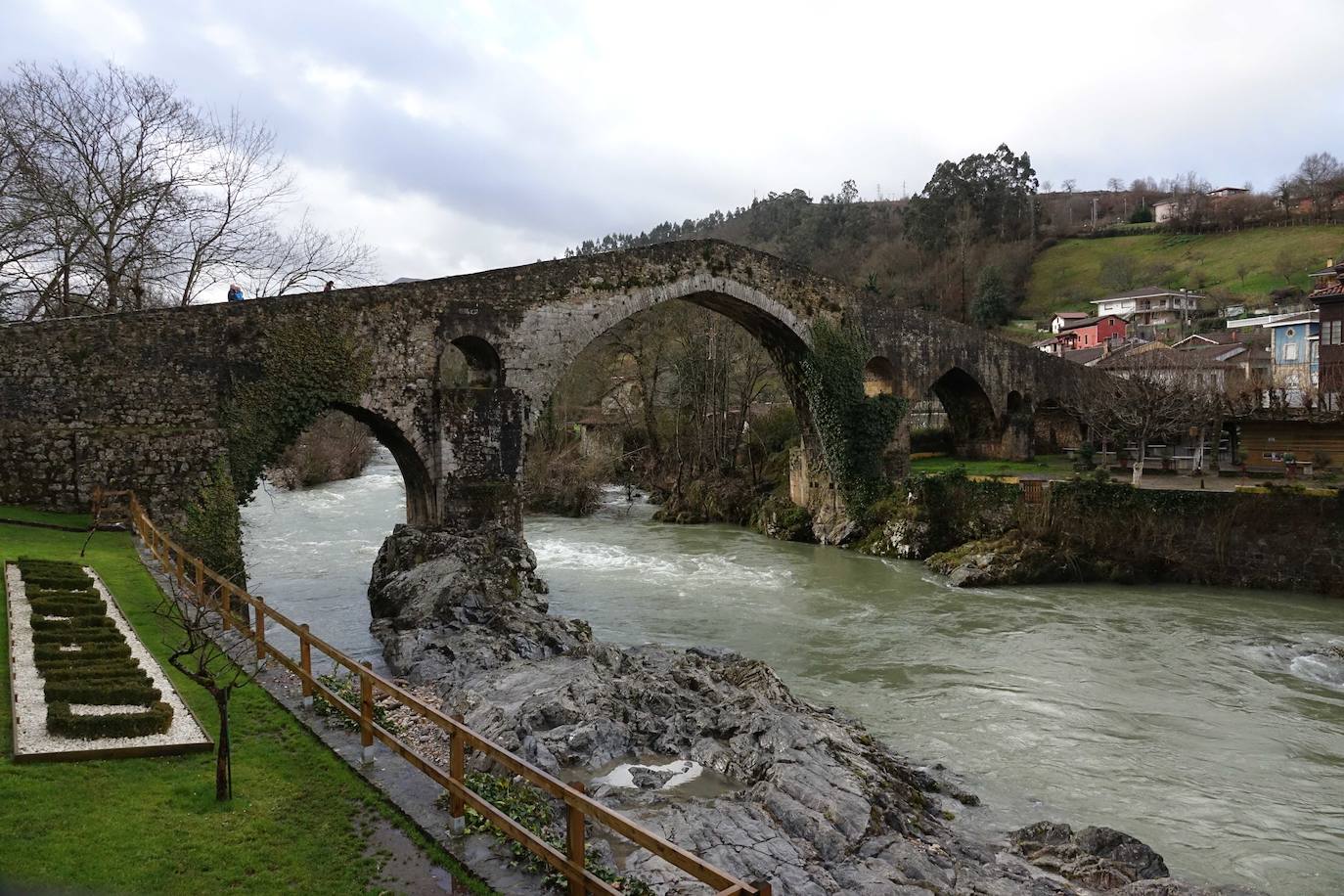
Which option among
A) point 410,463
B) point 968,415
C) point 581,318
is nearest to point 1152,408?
point 968,415

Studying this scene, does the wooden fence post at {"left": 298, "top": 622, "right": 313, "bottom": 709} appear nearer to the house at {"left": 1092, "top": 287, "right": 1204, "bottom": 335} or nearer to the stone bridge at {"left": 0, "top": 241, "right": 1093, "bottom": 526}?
the stone bridge at {"left": 0, "top": 241, "right": 1093, "bottom": 526}

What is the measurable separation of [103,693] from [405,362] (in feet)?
32.1

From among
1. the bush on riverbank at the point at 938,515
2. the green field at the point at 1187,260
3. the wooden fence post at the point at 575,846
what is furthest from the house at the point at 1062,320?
the wooden fence post at the point at 575,846

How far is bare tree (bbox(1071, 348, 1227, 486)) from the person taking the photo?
21.2 m

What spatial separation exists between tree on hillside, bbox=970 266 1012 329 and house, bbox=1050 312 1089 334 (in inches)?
140

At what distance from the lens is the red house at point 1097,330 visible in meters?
55.8

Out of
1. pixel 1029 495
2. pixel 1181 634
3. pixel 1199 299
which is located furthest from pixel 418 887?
pixel 1199 299

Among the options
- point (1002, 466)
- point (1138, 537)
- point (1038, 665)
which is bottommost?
point (1038, 665)

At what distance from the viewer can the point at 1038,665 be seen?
12.9 meters

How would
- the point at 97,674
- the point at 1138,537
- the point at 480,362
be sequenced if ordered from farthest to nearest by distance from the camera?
the point at 1138,537 < the point at 480,362 < the point at 97,674

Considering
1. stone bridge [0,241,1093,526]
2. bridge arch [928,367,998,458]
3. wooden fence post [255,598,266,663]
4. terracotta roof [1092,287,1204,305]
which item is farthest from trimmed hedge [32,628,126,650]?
terracotta roof [1092,287,1204,305]

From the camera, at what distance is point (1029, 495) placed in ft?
65.1

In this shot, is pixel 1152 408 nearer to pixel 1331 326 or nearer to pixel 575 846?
pixel 1331 326

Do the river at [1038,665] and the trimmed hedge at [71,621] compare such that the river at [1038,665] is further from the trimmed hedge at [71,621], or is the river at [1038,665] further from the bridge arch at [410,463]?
the trimmed hedge at [71,621]
